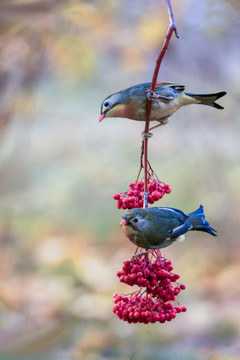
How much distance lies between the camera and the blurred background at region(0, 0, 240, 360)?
430 centimetres

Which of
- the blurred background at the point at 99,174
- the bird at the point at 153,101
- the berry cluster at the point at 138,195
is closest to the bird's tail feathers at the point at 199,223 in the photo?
the berry cluster at the point at 138,195

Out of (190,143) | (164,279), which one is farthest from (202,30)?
(164,279)

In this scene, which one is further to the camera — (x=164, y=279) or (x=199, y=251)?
(x=199, y=251)

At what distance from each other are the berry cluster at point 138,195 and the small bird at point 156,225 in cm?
4

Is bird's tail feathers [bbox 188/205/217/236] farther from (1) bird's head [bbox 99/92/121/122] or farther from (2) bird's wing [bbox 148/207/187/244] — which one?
(1) bird's head [bbox 99/92/121/122]

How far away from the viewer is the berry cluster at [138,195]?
1.33 m

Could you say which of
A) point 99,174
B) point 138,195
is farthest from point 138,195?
point 99,174

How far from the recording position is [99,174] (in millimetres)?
4645

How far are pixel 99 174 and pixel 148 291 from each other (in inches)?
133

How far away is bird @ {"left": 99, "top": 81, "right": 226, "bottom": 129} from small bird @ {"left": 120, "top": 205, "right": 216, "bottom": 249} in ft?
0.95

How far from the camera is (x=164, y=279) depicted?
1277 mm

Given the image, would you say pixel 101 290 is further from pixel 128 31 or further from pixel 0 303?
pixel 128 31

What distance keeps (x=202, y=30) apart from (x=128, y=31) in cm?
65

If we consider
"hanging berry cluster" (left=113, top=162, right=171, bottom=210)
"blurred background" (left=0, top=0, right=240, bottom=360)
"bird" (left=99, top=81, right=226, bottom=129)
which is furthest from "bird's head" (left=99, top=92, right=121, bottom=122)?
"blurred background" (left=0, top=0, right=240, bottom=360)
